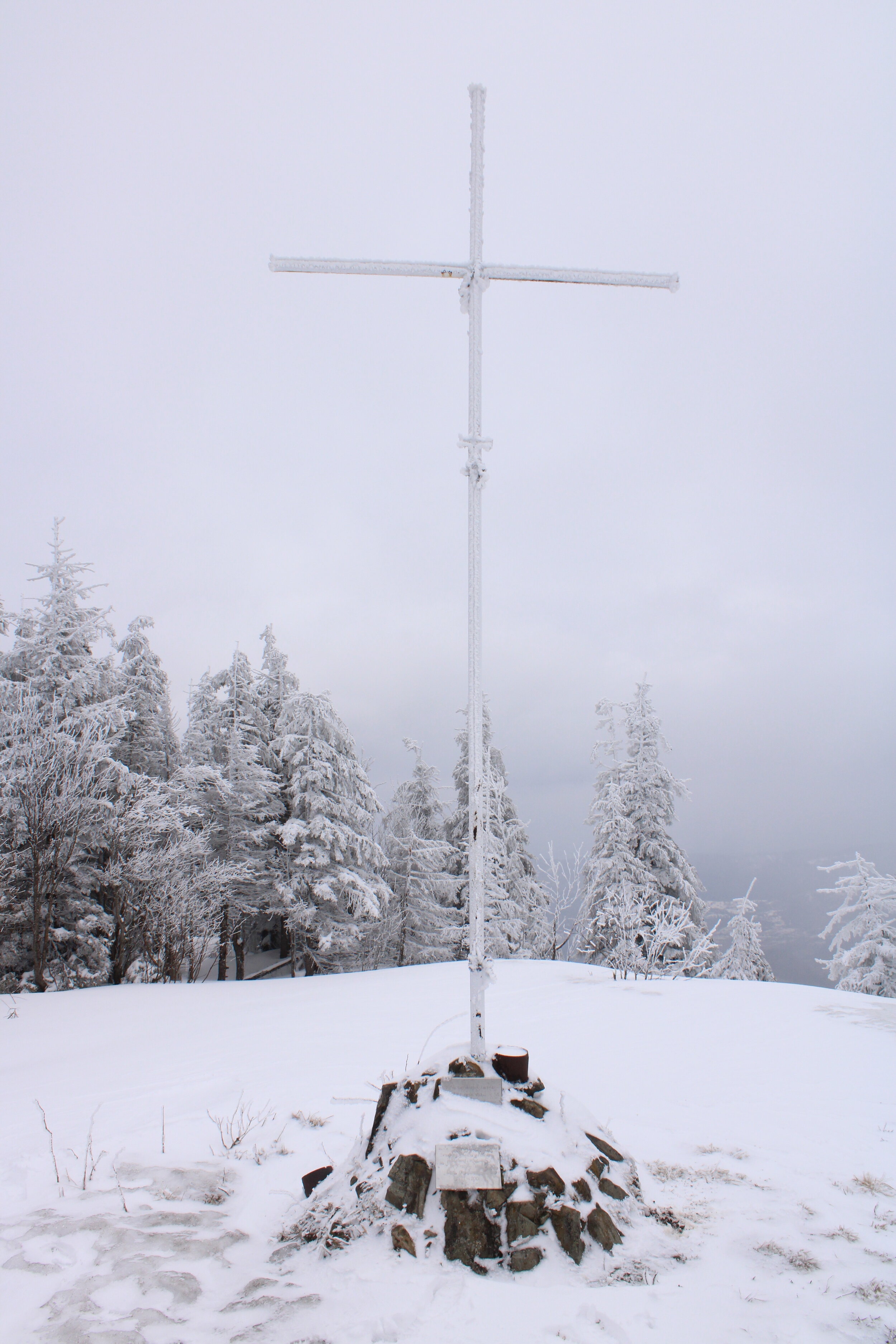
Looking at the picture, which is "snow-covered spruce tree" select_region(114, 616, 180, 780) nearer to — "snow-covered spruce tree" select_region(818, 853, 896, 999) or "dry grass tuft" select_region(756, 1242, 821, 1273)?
"dry grass tuft" select_region(756, 1242, 821, 1273)

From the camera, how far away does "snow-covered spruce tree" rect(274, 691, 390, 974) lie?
60.9 ft

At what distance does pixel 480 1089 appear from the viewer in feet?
11.7

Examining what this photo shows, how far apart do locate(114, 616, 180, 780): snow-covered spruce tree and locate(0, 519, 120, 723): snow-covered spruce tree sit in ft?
6.96

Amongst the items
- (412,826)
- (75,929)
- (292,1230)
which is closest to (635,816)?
(412,826)

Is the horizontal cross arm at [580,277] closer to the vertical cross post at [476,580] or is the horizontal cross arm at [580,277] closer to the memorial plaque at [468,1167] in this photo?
the vertical cross post at [476,580]

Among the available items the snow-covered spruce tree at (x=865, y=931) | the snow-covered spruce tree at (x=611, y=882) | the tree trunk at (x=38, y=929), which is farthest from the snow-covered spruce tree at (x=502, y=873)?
the tree trunk at (x=38, y=929)

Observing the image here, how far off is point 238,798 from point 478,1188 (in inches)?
728

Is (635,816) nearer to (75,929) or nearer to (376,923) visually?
(376,923)

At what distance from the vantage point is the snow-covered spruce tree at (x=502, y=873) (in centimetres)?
2139

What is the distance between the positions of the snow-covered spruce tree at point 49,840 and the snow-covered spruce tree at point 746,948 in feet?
66.4

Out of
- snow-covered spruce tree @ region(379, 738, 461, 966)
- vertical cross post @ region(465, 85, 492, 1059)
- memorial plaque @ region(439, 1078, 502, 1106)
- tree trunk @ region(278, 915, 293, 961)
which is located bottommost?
tree trunk @ region(278, 915, 293, 961)

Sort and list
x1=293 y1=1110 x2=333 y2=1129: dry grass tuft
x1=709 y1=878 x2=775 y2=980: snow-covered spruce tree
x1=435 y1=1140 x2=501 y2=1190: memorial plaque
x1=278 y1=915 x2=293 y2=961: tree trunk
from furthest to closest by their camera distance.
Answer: x1=278 y1=915 x2=293 y2=961: tree trunk → x1=709 y1=878 x2=775 y2=980: snow-covered spruce tree → x1=293 y1=1110 x2=333 y2=1129: dry grass tuft → x1=435 y1=1140 x2=501 y2=1190: memorial plaque

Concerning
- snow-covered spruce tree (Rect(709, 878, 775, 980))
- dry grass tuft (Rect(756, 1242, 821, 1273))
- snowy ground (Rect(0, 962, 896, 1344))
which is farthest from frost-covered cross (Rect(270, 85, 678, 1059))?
snow-covered spruce tree (Rect(709, 878, 775, 980))

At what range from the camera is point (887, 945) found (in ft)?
58.8
